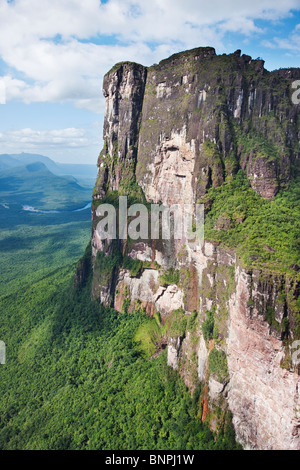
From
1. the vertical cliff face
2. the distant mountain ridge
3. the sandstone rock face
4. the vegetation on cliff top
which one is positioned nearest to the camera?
the sandstone rock face

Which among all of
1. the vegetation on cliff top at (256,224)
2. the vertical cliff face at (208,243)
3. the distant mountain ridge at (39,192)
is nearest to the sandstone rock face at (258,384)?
the vertical cliff face at (208,243)

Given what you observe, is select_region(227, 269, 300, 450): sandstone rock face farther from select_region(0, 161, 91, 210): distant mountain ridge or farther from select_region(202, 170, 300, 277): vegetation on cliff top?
select_region(0, 161, 91, 210): distant mountain ridge

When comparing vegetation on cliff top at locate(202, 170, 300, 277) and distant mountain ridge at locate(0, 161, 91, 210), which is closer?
vegetation on cliff top at locate(202, 170, 300, 277)

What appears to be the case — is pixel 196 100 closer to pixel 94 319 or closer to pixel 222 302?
pixel 222 302

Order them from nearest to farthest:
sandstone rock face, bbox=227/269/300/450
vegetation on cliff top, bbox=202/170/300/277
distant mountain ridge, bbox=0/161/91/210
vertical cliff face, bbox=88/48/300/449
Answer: sandstone rock face, bbox=227/269/300/450
vertical cliff face, bbox=88/48/300/449
vegetation on cliff top, bbox=202/170/300/277
distant mountain ridge, bbox=0/161/91/210

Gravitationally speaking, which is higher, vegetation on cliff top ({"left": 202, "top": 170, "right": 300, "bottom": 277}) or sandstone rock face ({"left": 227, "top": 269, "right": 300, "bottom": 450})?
vegetation on cliff top ({"left": 202, "top": 170, "right": 300, "bottom": 277})

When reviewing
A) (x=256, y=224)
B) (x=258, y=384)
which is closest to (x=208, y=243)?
(x=256, y=224)

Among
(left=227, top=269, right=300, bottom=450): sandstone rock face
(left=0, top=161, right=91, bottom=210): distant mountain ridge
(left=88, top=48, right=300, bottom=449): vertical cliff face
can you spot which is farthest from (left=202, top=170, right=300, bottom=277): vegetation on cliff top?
(left=0, top=161, right=91, bottom=210): distant mountain ridge

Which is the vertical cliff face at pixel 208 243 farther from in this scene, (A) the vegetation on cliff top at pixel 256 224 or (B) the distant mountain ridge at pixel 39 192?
(B) the distant mountain ridge at pixel 39 192

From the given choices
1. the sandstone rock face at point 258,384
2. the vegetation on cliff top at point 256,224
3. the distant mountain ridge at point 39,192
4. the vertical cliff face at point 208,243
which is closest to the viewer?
the sandstone rock face at point 258,384

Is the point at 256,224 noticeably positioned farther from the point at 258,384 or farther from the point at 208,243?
the point at 258,384
